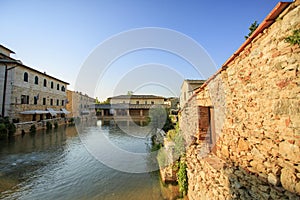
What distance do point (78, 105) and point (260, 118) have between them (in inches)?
1509

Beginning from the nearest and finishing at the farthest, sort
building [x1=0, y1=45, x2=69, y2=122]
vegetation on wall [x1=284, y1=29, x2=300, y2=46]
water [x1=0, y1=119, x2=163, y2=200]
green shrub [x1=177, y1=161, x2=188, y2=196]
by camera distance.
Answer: vegetation on wall [x1=284, y1=29, x2=300, y2=46] < green shrub [x1=177, y1=161, x2=188, y2=196] < water [x1=0, y1=119, x2=163, y2=200] < building [x1=0, y1=45, x2=69, y2=122]

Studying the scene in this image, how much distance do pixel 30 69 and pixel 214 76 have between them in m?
22.8

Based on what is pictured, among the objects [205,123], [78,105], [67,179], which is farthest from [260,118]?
[78,105]

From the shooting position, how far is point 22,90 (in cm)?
1822

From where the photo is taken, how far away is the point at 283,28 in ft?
6.45

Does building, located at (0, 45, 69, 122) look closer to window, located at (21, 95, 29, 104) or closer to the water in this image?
window, located at (21, 95, 29, 104)

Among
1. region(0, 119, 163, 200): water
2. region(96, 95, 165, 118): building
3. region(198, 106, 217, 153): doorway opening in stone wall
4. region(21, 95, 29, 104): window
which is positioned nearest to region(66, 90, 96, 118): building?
region(96, 95, 165, 118): building

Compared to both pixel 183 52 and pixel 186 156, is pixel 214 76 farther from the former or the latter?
pixel 183 52

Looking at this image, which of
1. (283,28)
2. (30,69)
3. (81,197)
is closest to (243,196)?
(283,28)

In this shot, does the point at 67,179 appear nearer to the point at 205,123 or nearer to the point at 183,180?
the point at 183,180

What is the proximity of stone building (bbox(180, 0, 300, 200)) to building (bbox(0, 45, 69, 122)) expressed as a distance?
2050 centimetres

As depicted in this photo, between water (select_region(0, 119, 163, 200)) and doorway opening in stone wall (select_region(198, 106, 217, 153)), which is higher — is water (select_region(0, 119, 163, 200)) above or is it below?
below

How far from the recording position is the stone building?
1.86 meters

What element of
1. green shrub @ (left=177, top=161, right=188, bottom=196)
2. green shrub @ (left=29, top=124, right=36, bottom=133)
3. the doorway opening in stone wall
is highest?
the doorway opening in stone wall
